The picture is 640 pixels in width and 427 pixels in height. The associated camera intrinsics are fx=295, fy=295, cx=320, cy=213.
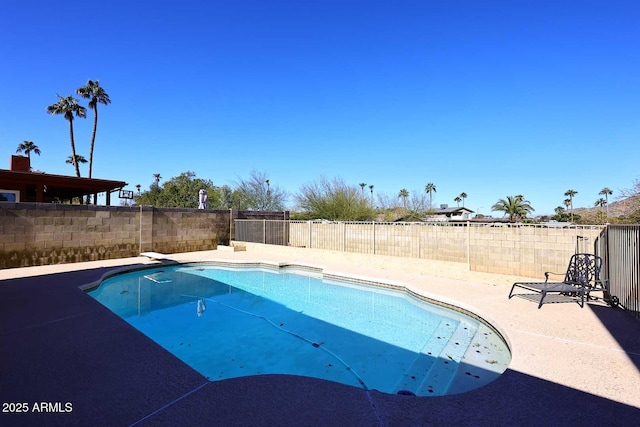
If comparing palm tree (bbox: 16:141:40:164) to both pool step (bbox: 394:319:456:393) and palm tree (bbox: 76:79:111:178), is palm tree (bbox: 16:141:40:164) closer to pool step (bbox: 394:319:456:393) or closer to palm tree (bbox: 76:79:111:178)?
palm tree (bbox: 76:79:111:178)

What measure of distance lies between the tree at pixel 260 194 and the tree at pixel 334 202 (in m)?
3.62

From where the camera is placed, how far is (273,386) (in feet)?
7.91

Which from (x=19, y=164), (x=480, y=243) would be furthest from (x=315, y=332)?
(x=19, y=164)

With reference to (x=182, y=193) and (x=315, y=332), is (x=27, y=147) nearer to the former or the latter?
(x=182, y=193)

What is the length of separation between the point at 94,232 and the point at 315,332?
9.19 m

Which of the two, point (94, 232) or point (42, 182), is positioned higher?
point (42, 182)

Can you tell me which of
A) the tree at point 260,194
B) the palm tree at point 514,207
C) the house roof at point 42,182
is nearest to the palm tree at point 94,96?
the house roof at point 42,182

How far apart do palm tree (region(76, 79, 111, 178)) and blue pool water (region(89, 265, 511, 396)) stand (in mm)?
22080

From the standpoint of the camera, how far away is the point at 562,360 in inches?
116

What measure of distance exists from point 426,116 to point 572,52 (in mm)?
7262

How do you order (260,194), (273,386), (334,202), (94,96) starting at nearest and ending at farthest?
(273,386)
(334,202)
(260,194)
(94,96)

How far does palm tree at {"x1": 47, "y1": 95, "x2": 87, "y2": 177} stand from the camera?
23.0 meters

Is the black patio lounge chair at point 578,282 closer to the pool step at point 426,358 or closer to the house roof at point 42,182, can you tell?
the pool step at point 426,358

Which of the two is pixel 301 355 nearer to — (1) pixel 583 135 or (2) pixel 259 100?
(2) pixel 259 100
